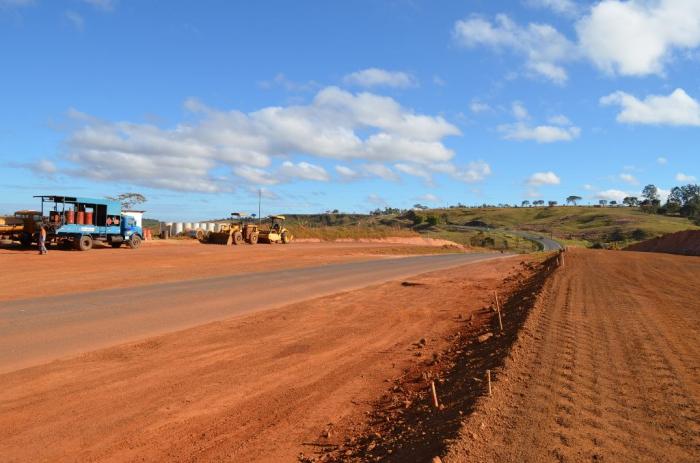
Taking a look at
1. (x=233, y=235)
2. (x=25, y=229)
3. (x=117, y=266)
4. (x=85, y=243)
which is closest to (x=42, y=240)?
(x=85, y=243)

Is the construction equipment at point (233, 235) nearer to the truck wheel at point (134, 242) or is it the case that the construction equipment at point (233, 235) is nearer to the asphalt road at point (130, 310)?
the truck wheel at point (134, 242)

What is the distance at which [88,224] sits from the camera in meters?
33.0

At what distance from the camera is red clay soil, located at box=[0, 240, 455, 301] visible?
19.2 meters

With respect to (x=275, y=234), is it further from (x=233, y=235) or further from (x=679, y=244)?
(x=679, y=244)

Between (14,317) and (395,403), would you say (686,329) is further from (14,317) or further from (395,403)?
(14,317)

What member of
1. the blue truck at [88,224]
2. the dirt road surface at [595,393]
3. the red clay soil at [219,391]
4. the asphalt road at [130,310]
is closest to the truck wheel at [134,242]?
the blue truck at [88,224]

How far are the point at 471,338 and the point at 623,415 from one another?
208 inches

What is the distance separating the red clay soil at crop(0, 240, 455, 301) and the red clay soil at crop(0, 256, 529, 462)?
940cm

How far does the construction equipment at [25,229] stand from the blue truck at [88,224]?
0.98 meters

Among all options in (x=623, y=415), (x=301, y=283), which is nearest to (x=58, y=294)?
(x=301, y=283)

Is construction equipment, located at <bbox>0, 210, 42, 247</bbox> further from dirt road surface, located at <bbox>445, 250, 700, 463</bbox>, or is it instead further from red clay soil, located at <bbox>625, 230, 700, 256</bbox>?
red clay soil, located at <bbox>625, 230, 700, 256</bbox>

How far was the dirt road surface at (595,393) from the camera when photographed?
490cm

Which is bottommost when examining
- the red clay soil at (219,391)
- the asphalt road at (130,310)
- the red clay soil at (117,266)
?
the red clay soil at (219,391)

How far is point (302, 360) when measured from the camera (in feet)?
30.5
